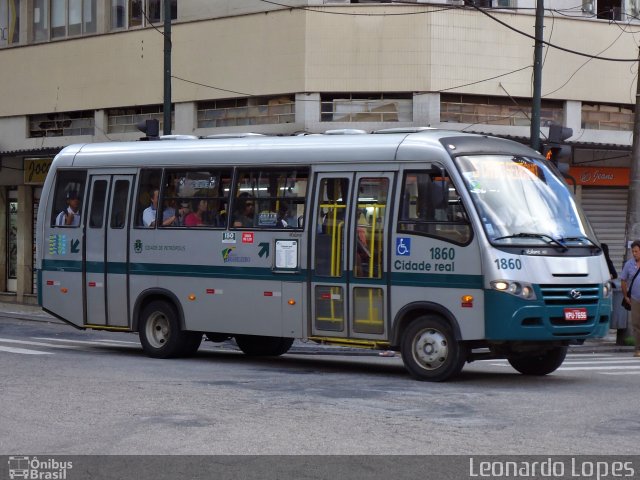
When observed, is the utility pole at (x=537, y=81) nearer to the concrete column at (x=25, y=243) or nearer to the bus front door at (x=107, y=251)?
the bus front door at (x=107, y=251)

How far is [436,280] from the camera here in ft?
50.0

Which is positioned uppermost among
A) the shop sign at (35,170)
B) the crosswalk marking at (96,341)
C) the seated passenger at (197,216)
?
the shop sign at (35,170)

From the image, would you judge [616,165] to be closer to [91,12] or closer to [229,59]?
[229,59]

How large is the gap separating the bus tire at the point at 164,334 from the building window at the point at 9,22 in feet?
68.0

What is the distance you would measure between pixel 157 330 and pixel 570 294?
21.7 ft

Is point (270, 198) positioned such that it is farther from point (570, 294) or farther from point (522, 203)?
point (570, 294)

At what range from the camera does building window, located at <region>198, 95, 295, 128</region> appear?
98.0 feet

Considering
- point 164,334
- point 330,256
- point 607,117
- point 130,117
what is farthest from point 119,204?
point 607,117

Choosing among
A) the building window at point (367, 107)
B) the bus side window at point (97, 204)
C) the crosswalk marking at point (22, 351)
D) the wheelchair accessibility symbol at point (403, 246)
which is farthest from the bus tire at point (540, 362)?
the building window at point (367, 107)

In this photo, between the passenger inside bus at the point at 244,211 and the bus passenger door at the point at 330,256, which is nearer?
the bus passenger door at the point at 330,256

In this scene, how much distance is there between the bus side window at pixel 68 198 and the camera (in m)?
19.7

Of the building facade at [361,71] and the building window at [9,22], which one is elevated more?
the building window at [9,22]
